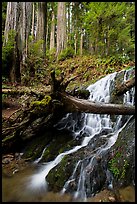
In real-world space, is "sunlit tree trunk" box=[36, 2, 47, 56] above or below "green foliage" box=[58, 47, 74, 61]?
above

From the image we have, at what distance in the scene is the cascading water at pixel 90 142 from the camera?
4270 millimetres

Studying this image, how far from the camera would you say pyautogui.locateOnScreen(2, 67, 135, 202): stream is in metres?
Answer: 4.11

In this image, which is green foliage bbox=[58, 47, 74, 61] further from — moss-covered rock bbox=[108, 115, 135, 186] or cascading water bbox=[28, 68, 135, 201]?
moss-covered rock bbox=[108, 115, 135, 186]

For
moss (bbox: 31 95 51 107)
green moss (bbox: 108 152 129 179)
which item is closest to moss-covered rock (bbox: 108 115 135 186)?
green moss (bbox: 108 152 129 179)

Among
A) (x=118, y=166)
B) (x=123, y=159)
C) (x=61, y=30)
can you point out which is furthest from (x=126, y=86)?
(x=61, y=30)

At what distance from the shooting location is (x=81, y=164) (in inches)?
188

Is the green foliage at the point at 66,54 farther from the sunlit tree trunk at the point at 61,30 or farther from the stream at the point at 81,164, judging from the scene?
the stream at the point at 81,164

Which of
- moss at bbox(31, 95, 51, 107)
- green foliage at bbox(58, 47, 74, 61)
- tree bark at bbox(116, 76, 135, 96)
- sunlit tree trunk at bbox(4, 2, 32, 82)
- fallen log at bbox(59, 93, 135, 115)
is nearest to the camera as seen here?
moss at bbox(31, 95, 51, 107)

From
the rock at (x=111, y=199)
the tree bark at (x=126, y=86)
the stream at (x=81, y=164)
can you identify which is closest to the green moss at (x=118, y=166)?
the stream at (x=81, y=164)

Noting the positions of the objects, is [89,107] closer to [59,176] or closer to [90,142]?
[90,142]

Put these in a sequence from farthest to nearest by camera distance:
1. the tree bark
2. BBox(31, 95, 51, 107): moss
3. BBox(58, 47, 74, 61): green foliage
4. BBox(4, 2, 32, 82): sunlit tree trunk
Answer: BBox(58, 47, 74, 61): green foliage < BBox(4, 2, 32, 82): sunlit tree trunk < the tree bark < BBox(31, 95, 51, 107): moss

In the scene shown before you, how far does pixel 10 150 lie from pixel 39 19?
36.2ft

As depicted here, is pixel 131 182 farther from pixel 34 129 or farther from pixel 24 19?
pixel 24 19

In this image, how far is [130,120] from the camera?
5938 mm
